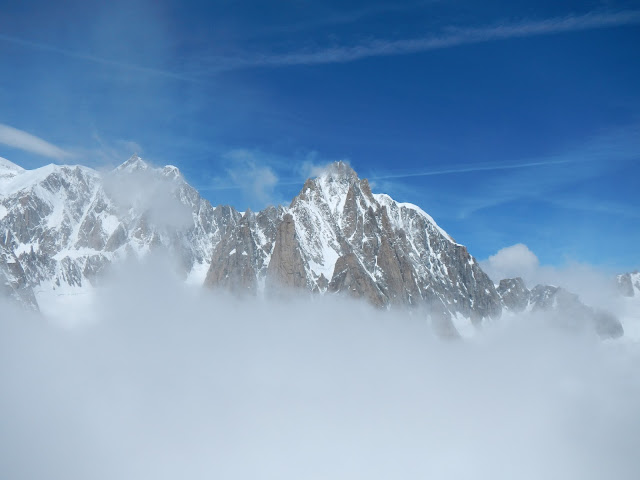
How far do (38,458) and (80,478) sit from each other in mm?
16727

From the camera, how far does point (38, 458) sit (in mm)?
190250

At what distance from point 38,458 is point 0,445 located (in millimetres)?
13645

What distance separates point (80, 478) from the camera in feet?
648

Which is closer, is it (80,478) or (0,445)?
(0,445)

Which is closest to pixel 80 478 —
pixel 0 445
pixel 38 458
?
pixel 38 458

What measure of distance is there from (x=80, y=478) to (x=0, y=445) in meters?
30.3

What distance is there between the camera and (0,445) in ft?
599

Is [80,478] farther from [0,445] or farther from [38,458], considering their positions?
[0,445]
